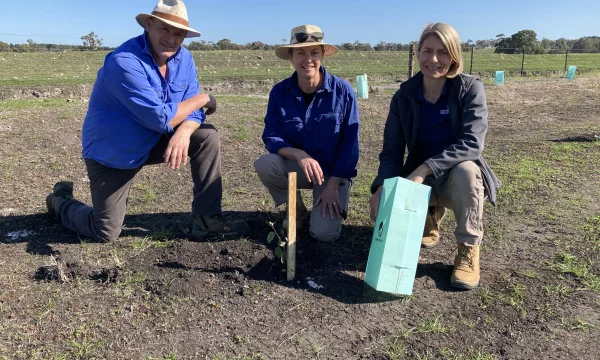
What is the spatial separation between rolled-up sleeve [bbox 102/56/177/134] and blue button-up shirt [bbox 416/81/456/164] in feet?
5.56

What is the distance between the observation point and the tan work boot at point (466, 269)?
9.25ft

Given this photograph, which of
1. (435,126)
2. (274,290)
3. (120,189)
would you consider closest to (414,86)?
(435,126)

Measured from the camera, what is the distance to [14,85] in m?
16.4

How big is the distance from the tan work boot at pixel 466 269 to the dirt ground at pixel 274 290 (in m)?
0.05

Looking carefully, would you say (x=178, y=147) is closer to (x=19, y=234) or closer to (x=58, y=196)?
(x=58, y=196)

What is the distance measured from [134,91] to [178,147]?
44 cm

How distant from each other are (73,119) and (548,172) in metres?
6.22

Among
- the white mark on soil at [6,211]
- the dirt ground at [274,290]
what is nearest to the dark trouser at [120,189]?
the dirt ground at [274,290]

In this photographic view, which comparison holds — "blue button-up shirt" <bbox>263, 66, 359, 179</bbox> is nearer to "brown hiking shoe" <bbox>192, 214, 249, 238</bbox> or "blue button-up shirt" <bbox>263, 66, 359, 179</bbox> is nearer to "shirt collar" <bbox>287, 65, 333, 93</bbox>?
"shirt collar" <bbox>287, 65, 333, 93</bbox>

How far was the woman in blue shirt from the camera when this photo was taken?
3318 millimetres

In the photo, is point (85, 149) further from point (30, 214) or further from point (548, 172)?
point (548, 172)

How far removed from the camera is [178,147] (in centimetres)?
314

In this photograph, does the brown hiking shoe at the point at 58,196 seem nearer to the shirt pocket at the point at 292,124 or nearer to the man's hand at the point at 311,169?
the shirt pocket at the point at 292,124

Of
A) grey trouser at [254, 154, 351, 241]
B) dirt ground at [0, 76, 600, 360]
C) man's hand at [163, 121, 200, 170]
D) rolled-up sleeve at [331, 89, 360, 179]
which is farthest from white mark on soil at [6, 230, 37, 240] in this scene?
rolled-up sleeve at [331, 89, 360, 179]
